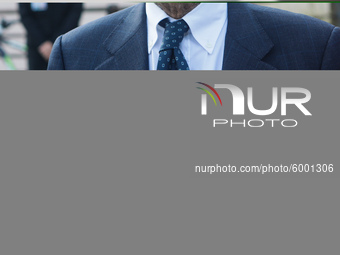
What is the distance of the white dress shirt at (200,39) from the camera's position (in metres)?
1.33

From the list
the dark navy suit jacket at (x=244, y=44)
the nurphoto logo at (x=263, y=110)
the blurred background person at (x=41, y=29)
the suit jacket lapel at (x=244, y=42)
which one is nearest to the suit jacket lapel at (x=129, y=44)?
the dark navy suit jacket at (x=244, y=44)

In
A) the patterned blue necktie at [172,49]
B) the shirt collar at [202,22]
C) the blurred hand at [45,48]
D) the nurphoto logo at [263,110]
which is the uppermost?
the blurred hand at [45,48]

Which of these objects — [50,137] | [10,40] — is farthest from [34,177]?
[10,40]

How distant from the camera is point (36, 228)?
1.09 m

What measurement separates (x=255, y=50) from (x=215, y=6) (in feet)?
0.50

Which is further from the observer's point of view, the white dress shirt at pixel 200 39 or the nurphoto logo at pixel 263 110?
the white dress shirt at pixel 200 39

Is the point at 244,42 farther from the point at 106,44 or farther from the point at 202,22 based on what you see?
the point at 106,44

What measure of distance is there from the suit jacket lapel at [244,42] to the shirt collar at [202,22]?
0.03 meters

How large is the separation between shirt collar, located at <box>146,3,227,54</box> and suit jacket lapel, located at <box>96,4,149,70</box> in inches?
0.9

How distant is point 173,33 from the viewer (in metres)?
1.32

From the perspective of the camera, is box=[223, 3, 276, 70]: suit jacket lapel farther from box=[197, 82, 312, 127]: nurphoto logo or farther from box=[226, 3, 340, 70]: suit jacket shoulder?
box=[197, 82, 312, 127]: nurphoto logo

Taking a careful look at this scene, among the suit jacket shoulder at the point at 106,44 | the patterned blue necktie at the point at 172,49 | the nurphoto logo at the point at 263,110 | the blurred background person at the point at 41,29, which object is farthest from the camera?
the blurred background person at the point at 41,29

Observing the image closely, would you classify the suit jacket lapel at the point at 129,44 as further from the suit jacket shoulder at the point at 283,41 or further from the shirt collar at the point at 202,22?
the suit jacket shoulder at the point at 283,41

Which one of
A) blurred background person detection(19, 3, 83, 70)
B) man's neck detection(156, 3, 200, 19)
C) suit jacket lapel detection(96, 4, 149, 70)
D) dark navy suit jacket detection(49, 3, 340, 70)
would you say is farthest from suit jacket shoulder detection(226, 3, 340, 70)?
blurred background person detection(19, 3, 83, 70)
